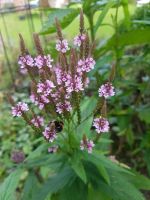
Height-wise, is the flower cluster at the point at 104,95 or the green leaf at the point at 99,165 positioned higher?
the flower cluster at the point at 104,95

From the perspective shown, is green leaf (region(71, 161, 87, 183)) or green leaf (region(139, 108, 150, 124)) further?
green leaf (region(139, 108, 150, 124))

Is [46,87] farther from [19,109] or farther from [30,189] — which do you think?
[30,189]

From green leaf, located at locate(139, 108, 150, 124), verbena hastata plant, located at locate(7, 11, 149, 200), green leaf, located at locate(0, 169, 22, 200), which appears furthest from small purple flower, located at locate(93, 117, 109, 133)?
green leaf, located at locate(139, 108, 150, 124)

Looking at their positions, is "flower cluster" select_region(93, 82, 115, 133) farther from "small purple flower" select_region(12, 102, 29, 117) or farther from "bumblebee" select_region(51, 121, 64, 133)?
"small purple flower" select_region(12, 102, 29, 117)

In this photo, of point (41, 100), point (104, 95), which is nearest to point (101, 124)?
point (104, 95)

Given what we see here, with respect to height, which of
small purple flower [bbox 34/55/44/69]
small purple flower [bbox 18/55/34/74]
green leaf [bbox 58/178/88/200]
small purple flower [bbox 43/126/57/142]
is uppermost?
small purple flower [bbox 18/55/34/74]

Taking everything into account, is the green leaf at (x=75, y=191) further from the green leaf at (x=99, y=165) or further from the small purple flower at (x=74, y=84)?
the small purple flower at (x=74, y=84)

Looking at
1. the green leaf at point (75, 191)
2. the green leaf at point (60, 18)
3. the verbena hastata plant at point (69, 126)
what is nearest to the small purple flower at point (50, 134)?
the verbena hastata plant at point (69, 126)

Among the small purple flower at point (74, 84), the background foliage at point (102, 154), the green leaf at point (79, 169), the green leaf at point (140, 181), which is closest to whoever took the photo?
the small purple flower at point (74, 84)
